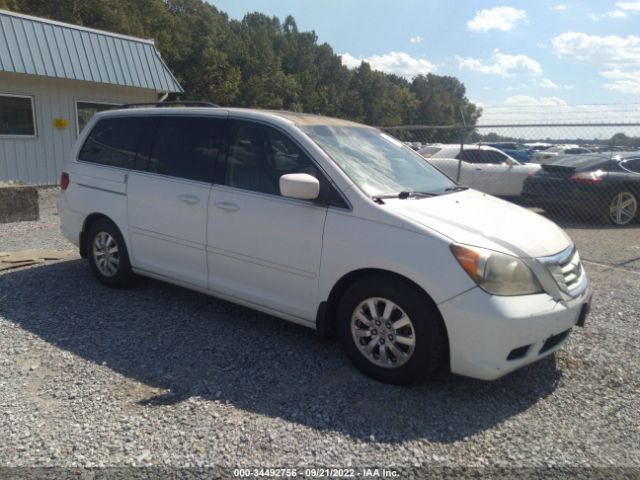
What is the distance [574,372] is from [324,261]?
2051mm

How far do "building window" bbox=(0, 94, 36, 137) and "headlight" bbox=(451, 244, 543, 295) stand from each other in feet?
39.3

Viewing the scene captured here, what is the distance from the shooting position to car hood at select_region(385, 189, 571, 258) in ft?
11.0

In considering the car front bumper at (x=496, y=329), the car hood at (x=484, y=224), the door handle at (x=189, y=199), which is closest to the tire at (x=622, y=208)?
the car hood at (x=484, y=224)

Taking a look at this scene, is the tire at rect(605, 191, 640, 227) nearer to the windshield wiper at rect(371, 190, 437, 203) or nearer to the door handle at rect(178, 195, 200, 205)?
the windshield wiper at rect(371, 190, 437, 203)

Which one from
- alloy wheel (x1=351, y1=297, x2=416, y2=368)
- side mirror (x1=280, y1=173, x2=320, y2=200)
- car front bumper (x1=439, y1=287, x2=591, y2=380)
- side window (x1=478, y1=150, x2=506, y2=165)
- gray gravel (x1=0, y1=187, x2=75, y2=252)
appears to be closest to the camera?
car front bumper (x1=439, y1=287, x2=591, y2=380)

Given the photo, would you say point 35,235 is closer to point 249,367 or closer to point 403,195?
point 249,367

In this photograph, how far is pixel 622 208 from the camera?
1023cm

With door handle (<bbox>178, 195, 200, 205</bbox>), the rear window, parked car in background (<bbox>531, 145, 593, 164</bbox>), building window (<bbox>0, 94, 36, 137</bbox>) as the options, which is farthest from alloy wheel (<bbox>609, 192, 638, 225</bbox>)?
building window (<bbox>0, 94, 36, 137</bbox>)

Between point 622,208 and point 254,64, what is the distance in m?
55.3

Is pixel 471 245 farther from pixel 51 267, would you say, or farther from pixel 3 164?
pixel 3 164

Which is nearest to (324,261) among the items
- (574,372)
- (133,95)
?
(574,372)

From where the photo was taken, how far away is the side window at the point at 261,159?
13.2 feet

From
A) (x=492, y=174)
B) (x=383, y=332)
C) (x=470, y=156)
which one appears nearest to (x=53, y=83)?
(x=470, y=156)

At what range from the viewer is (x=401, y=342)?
136 inches
